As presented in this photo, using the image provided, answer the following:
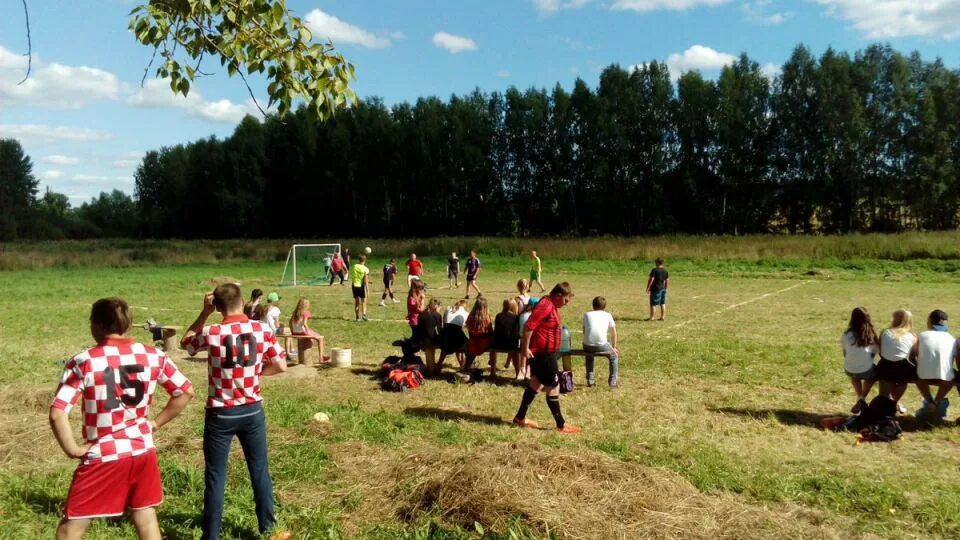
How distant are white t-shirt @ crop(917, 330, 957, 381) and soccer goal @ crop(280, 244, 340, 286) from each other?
949 inches

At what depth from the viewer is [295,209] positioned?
252 feet

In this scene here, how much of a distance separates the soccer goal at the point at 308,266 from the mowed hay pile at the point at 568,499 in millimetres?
24033

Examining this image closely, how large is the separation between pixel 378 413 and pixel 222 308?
13.8ft

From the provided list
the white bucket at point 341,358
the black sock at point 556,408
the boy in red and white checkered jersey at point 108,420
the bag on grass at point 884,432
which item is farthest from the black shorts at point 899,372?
the boy in red and white checkered jersey at point 108,420

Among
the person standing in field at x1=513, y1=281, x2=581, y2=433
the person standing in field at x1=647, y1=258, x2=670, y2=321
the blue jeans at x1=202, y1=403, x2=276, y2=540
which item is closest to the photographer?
the blue jeans at x1=202, y1=403, x2=276, y2=540

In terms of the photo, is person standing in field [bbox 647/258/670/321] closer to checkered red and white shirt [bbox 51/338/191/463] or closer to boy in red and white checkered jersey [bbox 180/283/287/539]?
boy in red and white checkered jersey [bbox 180/283/287/539]

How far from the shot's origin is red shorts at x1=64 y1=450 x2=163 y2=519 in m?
3.98

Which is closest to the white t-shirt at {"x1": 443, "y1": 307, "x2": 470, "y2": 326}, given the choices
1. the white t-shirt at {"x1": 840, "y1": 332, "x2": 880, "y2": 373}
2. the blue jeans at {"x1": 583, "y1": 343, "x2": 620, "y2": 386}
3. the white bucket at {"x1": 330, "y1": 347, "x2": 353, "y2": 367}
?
the white bucket at {"x1": 330, "y1": 347, "x2": 353, "y2": 367}

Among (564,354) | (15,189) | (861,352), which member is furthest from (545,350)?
(15,189)

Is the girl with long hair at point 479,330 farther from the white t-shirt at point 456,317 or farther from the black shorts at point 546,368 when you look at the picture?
the black shorts at point 546,368

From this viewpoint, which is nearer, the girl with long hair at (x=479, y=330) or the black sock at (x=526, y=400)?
the black sock at (x=526, y=400)

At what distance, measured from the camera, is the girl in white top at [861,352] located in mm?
8633

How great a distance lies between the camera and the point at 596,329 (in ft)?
34.8

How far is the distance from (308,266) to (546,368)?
2998 centimetres
